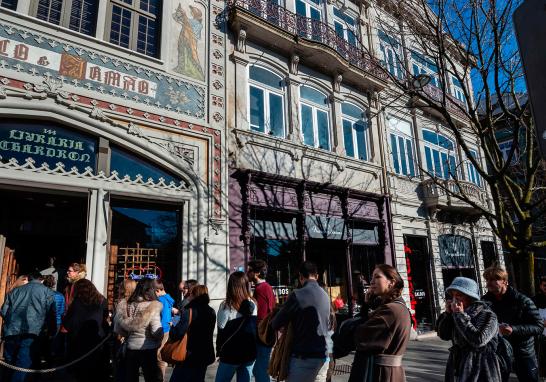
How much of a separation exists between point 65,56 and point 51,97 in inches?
39.6

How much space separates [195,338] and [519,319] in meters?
3.62

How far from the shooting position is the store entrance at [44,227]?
7.63 meters

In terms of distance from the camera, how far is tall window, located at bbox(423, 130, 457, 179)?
15.7m

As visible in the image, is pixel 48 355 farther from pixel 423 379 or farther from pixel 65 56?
pixel 423 379

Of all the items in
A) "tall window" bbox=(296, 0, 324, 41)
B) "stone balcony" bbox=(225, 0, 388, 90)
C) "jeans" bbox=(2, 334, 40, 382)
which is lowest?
"jeans" bbox=(2, 334, 40, 382)

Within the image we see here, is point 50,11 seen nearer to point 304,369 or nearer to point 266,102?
point 266,102

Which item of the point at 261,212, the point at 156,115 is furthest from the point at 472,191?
the point at 156,115

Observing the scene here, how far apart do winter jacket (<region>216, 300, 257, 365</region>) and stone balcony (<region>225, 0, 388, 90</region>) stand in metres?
7.72

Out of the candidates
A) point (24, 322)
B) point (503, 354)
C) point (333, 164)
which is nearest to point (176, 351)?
point (24, 322)

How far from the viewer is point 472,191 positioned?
15289mm

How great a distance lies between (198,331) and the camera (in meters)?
4.14

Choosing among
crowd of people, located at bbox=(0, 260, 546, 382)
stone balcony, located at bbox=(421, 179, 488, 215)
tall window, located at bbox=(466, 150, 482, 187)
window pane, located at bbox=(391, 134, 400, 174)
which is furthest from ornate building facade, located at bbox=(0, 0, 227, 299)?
tall window, located at bbox=(466, 150, 482, 187)

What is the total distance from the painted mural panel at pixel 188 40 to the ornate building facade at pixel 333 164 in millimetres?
891

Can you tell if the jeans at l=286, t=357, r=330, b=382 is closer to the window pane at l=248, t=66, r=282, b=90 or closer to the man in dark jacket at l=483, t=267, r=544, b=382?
the man in dark jacket at l=483, t=267, r=544, b=382
